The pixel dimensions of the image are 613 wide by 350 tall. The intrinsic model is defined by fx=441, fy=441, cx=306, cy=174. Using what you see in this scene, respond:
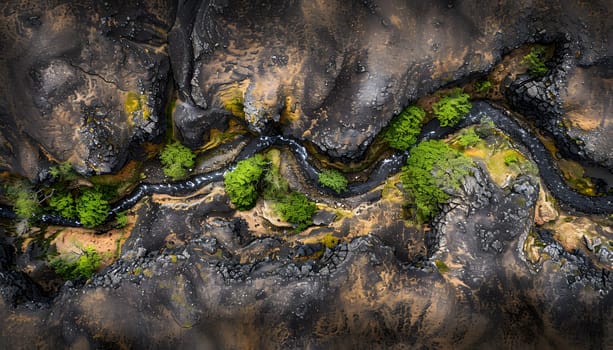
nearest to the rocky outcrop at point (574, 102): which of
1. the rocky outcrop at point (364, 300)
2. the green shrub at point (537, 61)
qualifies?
the green shrub at point (537, 61)

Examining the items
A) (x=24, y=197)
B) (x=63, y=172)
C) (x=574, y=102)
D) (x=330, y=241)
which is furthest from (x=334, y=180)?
(x=24, y=197)

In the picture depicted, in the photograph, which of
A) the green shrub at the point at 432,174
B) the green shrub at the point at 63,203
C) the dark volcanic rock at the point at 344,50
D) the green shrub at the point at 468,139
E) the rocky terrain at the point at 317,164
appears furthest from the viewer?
the green shrub at the point at 468,139

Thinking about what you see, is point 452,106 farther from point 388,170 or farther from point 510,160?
point 388,170

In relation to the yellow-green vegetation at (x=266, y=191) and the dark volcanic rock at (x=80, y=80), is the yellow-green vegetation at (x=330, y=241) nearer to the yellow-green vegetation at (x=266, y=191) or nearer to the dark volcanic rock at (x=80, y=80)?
the yellow-green vegetation at (x=266, y=191)

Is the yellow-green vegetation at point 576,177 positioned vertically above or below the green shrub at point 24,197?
above

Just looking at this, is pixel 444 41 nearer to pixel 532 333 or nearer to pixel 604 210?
pixel 604 210

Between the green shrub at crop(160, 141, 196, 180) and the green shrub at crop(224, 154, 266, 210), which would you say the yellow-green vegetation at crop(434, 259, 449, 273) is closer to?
the green shrub at crop(224, 154, 266, 210)
